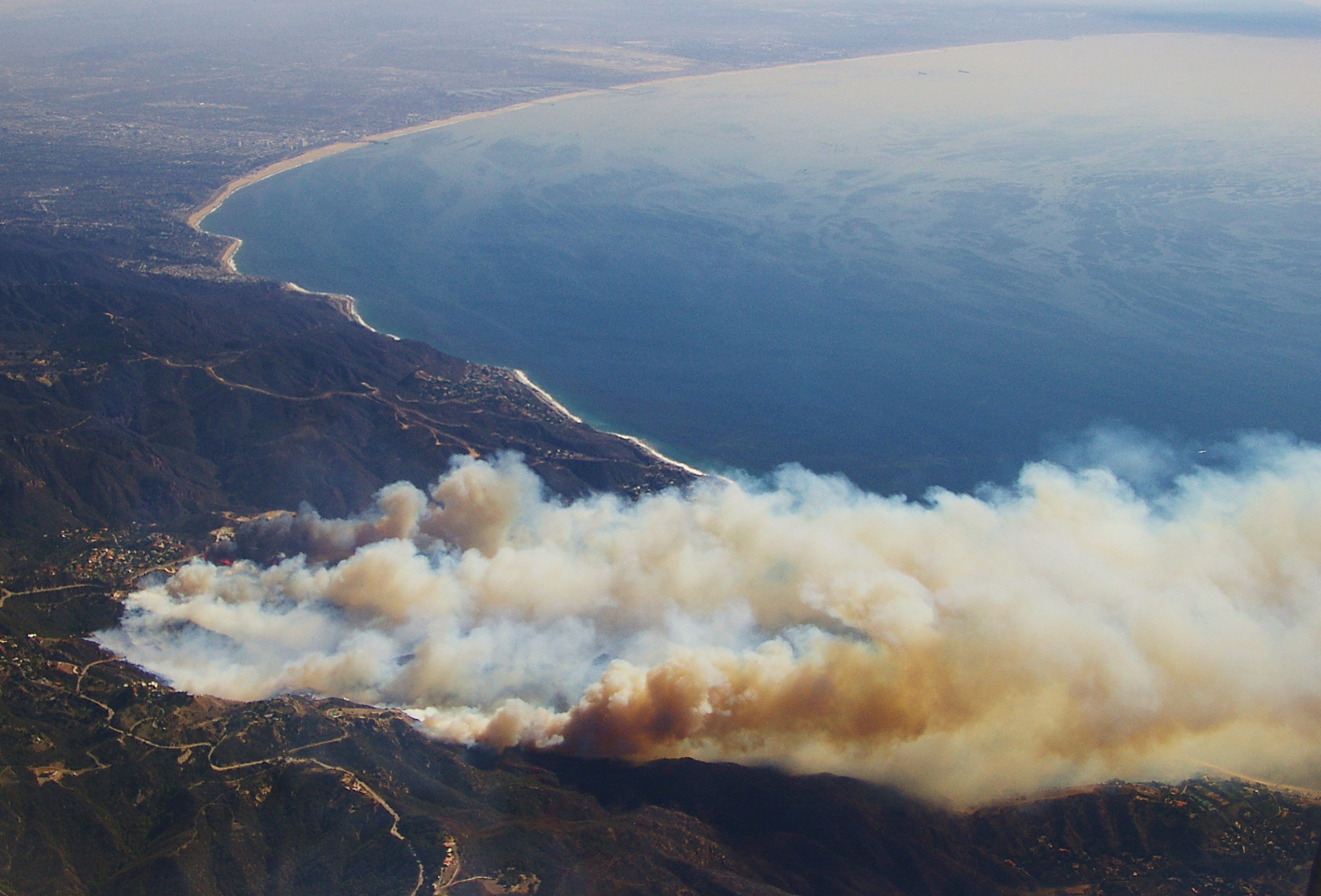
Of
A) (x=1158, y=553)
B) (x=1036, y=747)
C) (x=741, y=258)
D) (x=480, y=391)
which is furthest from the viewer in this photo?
(x=741, y=258)

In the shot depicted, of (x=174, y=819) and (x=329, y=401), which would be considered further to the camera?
(x=329, y=401)

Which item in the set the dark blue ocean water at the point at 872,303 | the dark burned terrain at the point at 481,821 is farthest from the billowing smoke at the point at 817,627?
the dark blue ocean water at the point at 872,303

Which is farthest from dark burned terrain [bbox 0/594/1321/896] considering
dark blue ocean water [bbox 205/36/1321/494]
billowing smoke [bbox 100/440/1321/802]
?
dark blue ocean water [bbox 205/36/1321/494]

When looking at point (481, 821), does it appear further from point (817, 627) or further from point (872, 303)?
Result: point (872, 303)

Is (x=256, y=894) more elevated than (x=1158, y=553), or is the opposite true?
(x=1158, y=553)

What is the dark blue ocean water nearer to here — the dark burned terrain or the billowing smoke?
the billowing smoke

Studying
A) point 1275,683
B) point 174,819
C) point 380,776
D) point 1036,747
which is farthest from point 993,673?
point 174,819

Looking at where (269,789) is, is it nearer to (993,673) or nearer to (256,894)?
(256,894)

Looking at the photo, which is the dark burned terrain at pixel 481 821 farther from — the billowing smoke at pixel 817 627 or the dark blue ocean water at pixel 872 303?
the dark blue ocean water at pixel 872 303
